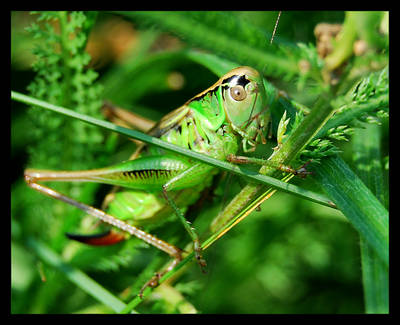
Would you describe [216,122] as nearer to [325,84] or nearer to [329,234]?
[325,84]

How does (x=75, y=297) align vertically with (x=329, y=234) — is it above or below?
below

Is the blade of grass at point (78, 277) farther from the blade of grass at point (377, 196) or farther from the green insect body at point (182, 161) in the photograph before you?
the blade of grass at point (377, 196)


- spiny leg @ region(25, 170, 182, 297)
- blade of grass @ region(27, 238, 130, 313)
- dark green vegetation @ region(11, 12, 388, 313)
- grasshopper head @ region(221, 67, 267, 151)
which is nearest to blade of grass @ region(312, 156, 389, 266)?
dark green vegetation @ region(11, 12, 388, 313)

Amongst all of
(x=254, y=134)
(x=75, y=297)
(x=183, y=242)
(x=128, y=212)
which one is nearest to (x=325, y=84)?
(x=254, y=134)

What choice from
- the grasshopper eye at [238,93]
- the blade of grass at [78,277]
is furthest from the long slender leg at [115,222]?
the grasshopper eye at [238,93]

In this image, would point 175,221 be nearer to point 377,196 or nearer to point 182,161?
point 182,161

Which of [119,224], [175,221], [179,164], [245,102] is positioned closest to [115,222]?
[119,224]
